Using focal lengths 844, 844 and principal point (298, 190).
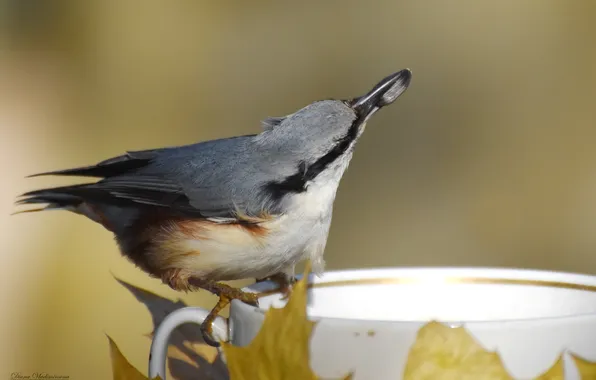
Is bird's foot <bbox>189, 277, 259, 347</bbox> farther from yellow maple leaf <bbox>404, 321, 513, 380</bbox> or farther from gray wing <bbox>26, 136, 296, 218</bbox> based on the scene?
yellow maple leaf <bbox>404, 321, 513, 380</bbox>

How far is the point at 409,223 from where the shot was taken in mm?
2023

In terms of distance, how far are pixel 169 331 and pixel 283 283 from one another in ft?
0.60

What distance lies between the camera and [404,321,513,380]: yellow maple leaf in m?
0.60

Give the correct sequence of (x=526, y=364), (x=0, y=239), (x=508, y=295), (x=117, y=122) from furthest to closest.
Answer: (x=117, y=122), (x=0, y=239), (x=508, y=295), (x=526, y=364)

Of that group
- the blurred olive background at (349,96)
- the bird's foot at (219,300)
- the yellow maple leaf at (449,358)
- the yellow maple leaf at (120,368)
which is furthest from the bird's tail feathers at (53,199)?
the blurred olive background at (349,96)

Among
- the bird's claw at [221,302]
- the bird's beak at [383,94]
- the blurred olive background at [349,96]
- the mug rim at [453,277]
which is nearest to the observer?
the bird's claw at [221,302]

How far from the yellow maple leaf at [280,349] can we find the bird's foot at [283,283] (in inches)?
6.6

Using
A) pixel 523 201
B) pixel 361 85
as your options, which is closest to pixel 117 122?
pixel 361 85

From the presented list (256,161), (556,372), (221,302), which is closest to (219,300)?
(221,302)

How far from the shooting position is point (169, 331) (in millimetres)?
746

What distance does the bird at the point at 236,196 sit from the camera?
37.4 inches

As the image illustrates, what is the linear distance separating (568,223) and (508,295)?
1176 mm

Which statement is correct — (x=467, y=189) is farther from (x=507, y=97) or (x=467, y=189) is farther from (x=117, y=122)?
(x=117, y=122)

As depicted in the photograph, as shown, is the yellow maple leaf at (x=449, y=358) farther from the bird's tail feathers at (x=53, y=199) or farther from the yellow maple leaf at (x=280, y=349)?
the bird's tail feathers at (x=53, y=199)
